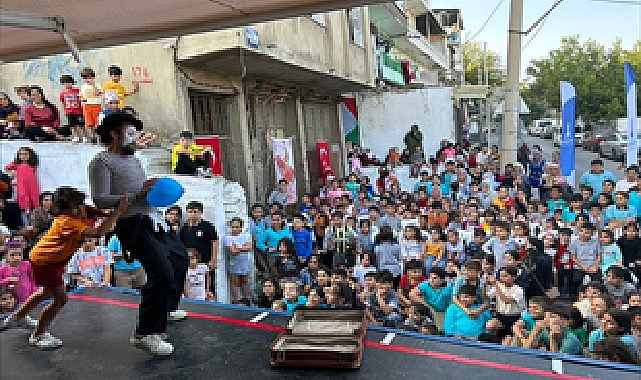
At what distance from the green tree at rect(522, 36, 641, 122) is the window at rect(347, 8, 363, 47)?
27.2 m

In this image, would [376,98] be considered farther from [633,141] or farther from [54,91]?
[54,91]

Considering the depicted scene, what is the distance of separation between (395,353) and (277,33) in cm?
719

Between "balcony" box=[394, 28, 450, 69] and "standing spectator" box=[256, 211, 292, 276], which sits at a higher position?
"balcony" box=[394, 28, 450, 69]

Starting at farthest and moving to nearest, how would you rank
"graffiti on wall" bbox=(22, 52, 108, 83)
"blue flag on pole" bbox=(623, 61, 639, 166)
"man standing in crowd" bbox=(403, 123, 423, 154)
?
"man standing in crowd" bbox=(403, 123, 423, 154)
"blue flag on pole" bbox=(623, 61, 639, 166)
"graffiti on wall" bbox=(22, 52, 108, 83)

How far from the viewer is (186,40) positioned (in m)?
8.20

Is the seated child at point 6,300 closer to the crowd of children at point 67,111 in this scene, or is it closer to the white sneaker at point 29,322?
the white sneaker at point 29,322

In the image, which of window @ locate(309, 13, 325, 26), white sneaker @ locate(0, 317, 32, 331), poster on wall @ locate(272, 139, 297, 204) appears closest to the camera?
white sneaker @ locate(0, 317, 32, 331)

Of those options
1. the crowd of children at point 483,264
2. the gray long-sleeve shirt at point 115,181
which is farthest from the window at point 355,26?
the gray long-sleeve shirt at point 115,181

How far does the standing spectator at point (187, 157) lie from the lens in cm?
721

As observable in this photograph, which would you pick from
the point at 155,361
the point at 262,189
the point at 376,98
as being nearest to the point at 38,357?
the point at 155,361

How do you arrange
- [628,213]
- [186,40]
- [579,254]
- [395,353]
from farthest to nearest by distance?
[186,40]
[628,213]
[579,254]
[395,353]

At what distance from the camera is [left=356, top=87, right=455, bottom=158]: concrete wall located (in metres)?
17.2

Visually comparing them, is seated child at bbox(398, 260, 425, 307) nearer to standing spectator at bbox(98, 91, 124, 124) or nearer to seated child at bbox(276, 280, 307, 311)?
seated child at bbox(276, 280, 307, 311)

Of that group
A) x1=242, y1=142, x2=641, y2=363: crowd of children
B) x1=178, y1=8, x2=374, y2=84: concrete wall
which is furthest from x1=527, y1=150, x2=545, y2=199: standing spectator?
x1=178, y1=8, x2=374, y2=84: concrete wall
